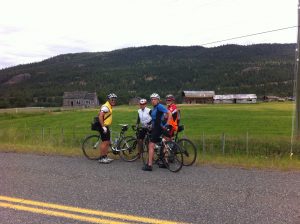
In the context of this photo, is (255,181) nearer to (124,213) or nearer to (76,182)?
(124,213)

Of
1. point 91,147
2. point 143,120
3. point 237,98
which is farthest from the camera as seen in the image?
point 237,98

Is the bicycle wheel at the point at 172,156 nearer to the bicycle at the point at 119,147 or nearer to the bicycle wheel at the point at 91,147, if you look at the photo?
the bicycle at the point at 119,147

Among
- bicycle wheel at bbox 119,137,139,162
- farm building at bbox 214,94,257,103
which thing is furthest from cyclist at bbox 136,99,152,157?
farm building at bbox 214,94,257,103

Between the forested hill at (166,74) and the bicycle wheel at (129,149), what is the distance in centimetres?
11403

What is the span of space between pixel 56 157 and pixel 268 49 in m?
160

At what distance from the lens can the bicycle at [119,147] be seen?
30.1 ft

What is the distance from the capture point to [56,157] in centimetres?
927

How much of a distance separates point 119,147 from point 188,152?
2.03 meters

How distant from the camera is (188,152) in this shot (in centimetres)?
832

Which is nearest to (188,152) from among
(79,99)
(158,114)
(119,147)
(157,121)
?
(157,121)

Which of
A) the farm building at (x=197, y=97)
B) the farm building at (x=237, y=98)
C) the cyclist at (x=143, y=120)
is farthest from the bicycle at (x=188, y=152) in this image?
the farm building at (x=237, y=98)

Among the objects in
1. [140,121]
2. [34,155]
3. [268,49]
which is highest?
[268,49]

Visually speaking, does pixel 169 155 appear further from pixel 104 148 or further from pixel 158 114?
pixel 104 148

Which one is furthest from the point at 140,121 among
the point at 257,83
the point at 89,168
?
the point at 257,83
